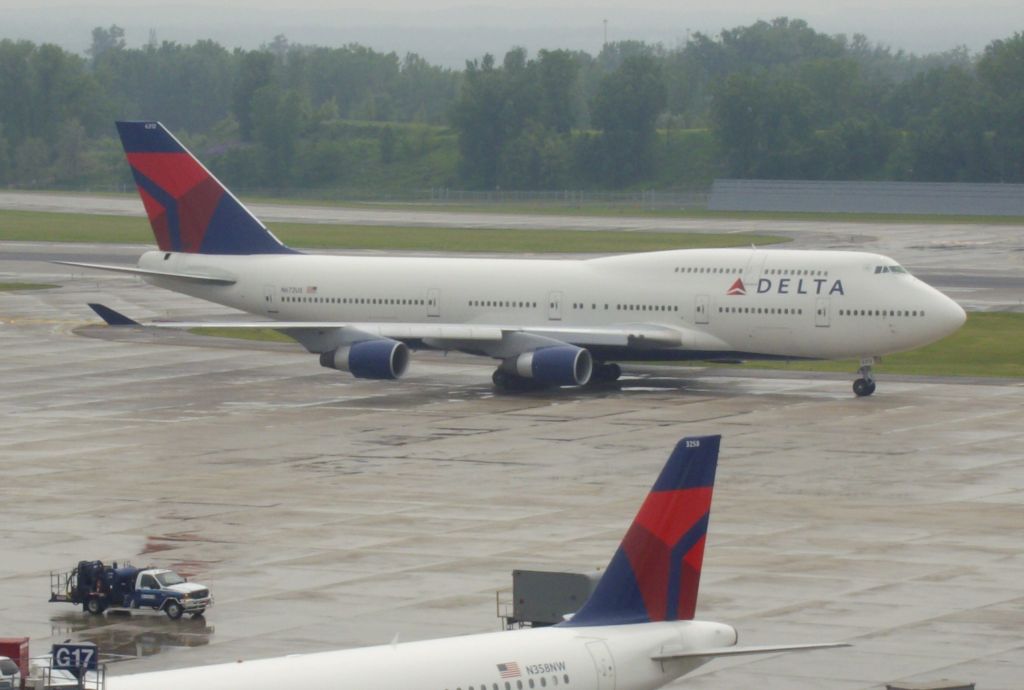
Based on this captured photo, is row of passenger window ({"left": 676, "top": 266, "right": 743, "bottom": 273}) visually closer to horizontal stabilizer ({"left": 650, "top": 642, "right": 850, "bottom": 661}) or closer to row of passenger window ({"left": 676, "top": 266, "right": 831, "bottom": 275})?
row of passenger window ({"left": 676, "top": 266, "right": 831, "bottom": 275})

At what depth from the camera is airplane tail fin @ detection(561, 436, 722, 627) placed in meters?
22.0

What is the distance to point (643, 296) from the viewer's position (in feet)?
196

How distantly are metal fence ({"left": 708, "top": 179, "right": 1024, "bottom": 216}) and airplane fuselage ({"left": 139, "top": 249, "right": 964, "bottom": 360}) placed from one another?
3922 inches

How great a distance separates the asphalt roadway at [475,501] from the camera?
99.1 ft

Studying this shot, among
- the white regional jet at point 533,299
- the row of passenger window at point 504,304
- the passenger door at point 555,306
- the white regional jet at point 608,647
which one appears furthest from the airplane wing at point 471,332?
the white regional jet at point 608,647

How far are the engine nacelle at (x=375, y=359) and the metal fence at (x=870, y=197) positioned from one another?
345 ft

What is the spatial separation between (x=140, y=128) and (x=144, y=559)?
32216 millimetres

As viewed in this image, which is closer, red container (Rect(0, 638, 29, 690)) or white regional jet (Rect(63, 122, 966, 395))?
red container (Rect(0, 638, 29, 690))

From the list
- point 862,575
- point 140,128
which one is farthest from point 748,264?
point 862,575

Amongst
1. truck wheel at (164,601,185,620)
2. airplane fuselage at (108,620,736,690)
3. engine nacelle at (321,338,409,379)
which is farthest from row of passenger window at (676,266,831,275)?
airplane fuselage at (108,620,736,690)

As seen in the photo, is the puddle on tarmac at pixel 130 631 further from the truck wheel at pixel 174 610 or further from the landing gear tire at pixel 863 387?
the landing gear tire at pixel 863 387

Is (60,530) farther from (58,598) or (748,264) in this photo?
(748,264)

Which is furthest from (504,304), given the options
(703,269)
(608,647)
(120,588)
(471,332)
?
(608,647)

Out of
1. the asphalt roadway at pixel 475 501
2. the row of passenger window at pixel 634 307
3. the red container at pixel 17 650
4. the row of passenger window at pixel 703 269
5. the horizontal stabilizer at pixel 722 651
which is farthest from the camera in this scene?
the row of passenger window at pixel 634 307
